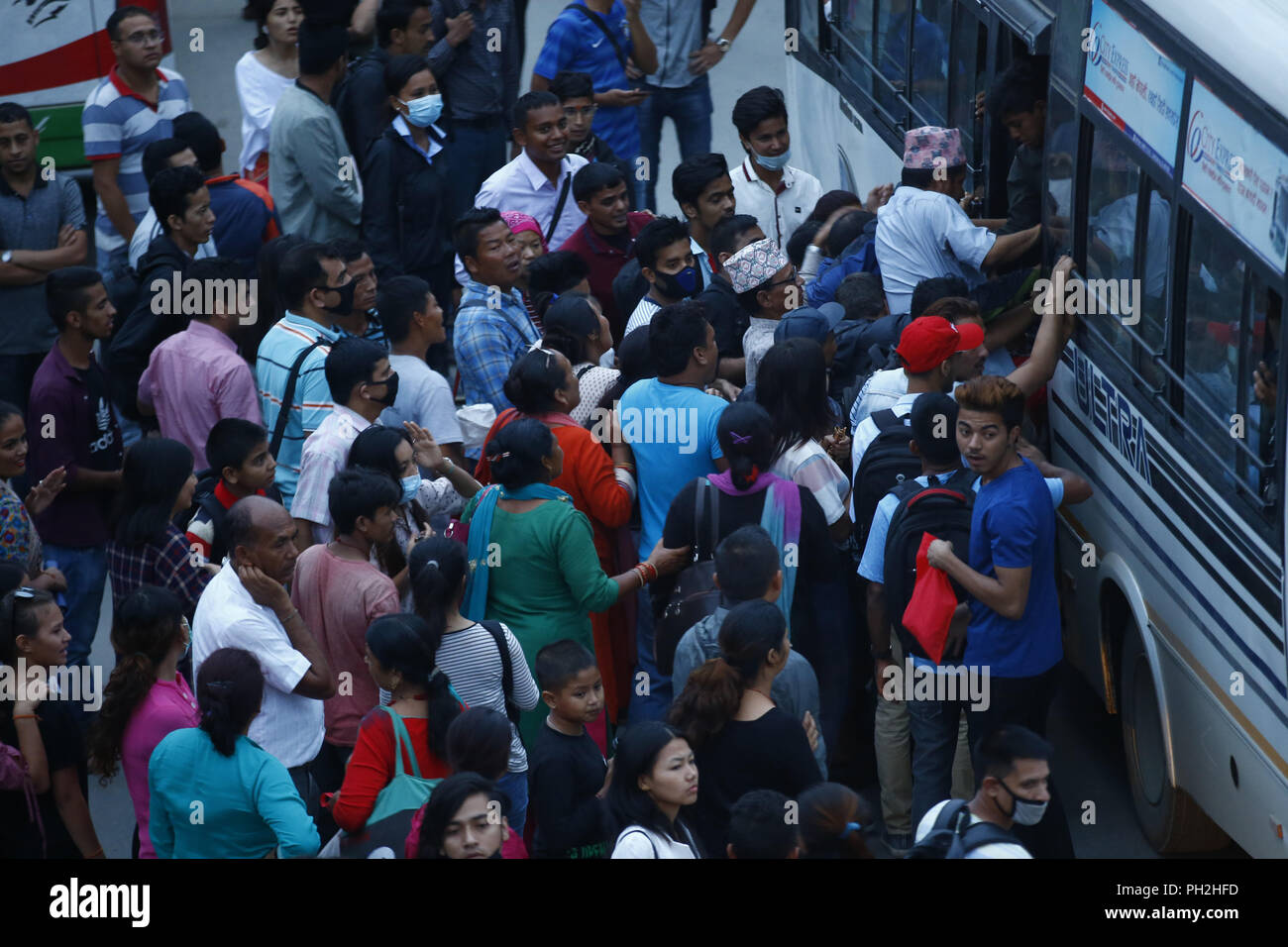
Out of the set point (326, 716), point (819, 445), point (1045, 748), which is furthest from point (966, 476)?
point (326, 716)

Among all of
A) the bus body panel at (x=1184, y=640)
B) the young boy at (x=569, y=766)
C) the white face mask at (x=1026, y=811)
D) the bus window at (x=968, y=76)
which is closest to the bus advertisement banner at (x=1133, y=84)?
the bus body panel at (x=1184, y=640)

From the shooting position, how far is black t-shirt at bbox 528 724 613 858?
4.74 metres

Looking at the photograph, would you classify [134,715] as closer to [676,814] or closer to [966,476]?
[676,814]

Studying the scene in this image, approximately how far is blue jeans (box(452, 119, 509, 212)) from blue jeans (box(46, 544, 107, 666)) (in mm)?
3883

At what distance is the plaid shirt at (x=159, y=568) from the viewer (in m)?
5.79

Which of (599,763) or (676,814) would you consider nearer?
(676,814)

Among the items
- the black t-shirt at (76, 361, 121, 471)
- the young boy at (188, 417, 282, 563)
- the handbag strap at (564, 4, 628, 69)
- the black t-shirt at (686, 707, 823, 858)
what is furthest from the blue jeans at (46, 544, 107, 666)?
the handbag strap at (564, 4, 628, 69)

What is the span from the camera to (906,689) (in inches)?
235

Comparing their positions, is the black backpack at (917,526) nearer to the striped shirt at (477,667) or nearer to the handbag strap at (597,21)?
the striped shirt at (477,667)

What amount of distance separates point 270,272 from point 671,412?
2.17m

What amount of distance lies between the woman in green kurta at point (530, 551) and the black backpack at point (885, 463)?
0.97m

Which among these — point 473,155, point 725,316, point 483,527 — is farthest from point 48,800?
point 473,155

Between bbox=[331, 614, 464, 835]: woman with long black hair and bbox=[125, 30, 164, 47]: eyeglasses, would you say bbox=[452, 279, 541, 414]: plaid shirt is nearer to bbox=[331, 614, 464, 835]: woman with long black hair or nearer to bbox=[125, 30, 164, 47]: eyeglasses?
bbox=[331, 614, 464, 835]: woman with long black hair

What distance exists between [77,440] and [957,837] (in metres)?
4.14
